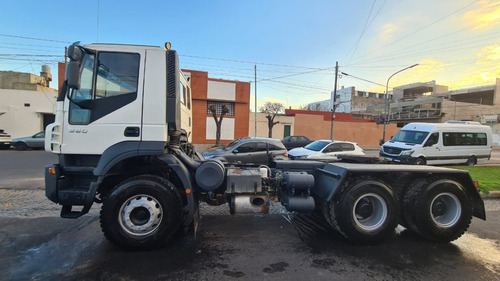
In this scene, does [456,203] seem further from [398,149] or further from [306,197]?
[398,149]

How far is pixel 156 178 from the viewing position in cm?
384

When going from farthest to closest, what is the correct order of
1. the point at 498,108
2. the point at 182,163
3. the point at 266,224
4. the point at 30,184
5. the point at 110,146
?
the point at 498,108
the point at 30,184
the point at 266,224
the point at 182,163
the point at 110,146

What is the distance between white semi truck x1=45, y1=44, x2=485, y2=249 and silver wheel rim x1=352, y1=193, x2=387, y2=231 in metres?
0.02

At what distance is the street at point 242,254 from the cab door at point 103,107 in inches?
61.5

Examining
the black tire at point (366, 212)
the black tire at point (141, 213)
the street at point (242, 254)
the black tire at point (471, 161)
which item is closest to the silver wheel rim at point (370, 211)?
the black tire at point (366, 212)

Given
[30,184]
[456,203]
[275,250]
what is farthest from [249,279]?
[30,184]

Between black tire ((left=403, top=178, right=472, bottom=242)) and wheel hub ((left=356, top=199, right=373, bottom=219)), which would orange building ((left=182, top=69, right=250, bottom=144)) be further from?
black tire ((left=403, top=178, right=472, bottom=242))

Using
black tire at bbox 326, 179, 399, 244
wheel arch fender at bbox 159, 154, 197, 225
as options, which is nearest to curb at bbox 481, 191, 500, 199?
black tire at bbox 326, 179, 399, 244

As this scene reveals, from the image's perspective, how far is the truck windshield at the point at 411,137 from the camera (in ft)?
44.5

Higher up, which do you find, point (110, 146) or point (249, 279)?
point (110, 146)

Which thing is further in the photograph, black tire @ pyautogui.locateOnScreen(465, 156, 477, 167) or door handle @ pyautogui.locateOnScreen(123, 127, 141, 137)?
black tire @ pyautogui.locateOnScreen(465, 156, 477, 167)

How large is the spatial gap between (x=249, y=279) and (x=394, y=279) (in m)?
1.83

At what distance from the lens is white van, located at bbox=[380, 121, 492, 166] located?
13.3 m

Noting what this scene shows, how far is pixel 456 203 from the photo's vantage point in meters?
4.42
